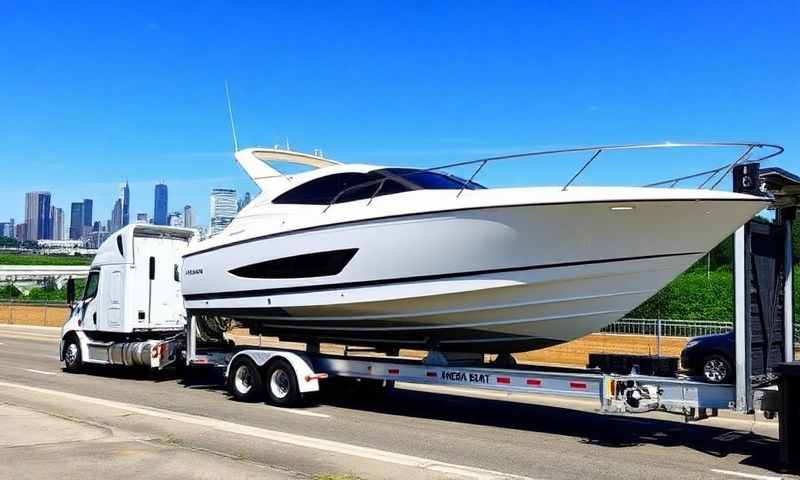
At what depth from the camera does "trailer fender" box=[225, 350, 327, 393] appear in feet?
34.5

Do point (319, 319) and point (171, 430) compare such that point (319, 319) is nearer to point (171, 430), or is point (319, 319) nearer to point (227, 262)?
point (227, 262)

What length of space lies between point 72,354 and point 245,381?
5.81 metres

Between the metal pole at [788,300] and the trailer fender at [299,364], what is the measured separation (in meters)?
5.95

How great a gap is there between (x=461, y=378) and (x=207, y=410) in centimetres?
378

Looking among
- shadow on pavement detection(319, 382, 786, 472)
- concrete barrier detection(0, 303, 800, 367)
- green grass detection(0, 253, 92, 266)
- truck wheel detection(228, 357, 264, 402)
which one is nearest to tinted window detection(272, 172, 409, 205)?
truck wheel detection(228, 357, 264, 402)

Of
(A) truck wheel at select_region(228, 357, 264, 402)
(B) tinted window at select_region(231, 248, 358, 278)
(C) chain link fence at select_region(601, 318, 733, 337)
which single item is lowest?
(A) truck wheel at select_region(228, 357, 264, 402)

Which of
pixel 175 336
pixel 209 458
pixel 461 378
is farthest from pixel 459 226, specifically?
pixel 175 336

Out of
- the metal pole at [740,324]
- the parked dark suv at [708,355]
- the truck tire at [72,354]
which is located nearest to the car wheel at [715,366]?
the parked dark suv at [708,355]

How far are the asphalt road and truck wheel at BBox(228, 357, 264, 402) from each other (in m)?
0.23

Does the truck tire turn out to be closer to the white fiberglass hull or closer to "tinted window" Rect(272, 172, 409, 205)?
the white fiberglass hull

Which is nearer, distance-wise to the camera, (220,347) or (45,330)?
(220,347)

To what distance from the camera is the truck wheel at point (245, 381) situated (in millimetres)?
11188

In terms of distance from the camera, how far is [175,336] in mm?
14523

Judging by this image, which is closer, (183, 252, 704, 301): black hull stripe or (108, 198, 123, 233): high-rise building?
(183, 252, 704, 301): black hull stripe
